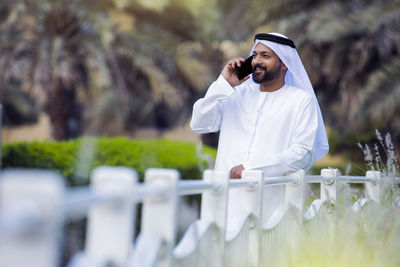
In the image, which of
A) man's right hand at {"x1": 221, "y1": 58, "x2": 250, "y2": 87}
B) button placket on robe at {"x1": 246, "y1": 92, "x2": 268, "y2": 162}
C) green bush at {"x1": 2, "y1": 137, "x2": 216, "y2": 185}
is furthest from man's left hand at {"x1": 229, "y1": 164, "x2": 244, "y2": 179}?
green bush at {"x1": 2, "y1": 137, "x2": 216, "y2": 185}

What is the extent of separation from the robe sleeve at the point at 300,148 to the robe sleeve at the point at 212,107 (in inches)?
16.7

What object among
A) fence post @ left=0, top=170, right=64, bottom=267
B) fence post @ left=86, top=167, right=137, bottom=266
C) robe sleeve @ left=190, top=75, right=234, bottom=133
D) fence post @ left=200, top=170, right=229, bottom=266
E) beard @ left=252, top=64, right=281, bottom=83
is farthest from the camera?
beard @ left=252, top=64, right=281, bottom=83

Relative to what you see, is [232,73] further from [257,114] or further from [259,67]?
[257,114]

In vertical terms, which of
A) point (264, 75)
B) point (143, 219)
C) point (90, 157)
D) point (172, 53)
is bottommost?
point (143, 219)

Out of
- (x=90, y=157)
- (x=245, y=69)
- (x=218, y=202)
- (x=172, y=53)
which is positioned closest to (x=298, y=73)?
(x=245, y=69)

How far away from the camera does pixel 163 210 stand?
6.08 ft

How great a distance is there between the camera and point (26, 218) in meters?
1.05

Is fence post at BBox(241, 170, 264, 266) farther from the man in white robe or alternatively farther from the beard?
the beard

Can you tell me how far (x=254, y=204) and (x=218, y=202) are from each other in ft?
1.71

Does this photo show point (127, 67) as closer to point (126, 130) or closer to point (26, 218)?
point (126, 130)

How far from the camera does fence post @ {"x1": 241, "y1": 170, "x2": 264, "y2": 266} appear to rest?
2816mm

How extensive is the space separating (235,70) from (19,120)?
20885 millimetres

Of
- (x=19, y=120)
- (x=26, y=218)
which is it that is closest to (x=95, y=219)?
(x=26, y=218)

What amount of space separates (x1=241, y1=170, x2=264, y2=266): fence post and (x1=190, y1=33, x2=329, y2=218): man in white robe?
66cm
